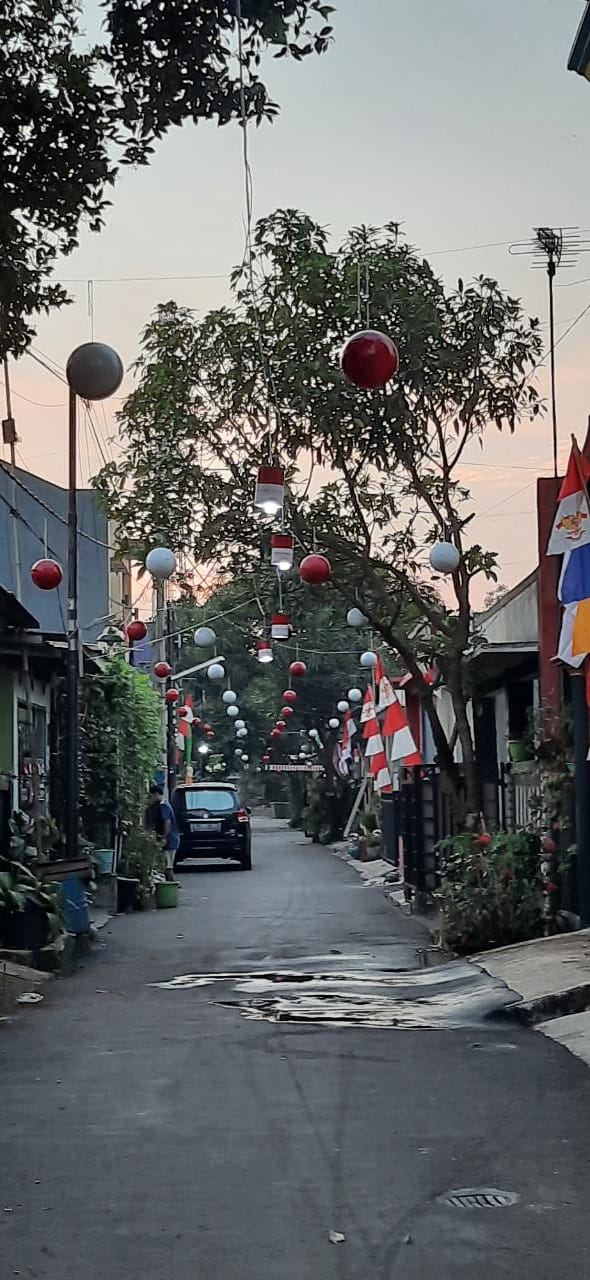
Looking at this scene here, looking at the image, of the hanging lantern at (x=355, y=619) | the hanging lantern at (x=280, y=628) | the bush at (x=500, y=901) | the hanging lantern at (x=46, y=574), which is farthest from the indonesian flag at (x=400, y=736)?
the hanging lantern at (x=46, y=574)

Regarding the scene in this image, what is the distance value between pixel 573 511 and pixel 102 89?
678 cm

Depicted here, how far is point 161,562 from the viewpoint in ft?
57.8

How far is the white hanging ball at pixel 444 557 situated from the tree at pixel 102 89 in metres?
8.40

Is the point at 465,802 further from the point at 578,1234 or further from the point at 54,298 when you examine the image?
the point at 578,1234

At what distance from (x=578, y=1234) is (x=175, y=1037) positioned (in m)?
5.36

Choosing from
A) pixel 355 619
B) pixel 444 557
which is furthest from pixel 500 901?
pixel 355 619

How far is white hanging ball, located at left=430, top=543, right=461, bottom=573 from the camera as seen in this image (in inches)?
671

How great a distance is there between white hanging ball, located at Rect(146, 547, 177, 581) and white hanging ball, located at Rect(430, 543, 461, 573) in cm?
295

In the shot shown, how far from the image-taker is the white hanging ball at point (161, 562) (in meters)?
17.6

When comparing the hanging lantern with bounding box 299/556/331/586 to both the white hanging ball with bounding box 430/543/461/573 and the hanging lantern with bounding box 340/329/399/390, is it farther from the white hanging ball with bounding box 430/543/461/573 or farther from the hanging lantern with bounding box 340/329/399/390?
the hanging lantern with bounding box 340/329/399/390

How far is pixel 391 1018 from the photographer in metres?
11.4

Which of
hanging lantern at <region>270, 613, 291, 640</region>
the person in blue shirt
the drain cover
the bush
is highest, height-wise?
hanging lantern at <region>270, 613, 291, 640</region>

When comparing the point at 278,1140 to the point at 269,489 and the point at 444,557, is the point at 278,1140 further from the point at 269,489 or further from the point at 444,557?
the point at 444,557

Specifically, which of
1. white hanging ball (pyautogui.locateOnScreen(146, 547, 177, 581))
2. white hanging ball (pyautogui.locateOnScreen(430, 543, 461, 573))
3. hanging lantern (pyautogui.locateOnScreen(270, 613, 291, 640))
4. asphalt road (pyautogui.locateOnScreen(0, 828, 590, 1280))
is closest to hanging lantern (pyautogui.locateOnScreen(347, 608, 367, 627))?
hanging lantern (pyautogui.locateOnScreen(270, 613, 291, 640))
